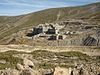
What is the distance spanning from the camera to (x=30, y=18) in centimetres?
19625

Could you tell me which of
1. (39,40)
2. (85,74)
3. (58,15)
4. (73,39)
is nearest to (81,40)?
(73,39)

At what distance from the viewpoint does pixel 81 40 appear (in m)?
58.9

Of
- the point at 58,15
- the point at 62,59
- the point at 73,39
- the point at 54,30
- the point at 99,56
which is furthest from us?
the point at 58,15

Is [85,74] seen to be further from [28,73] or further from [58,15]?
[58,15]

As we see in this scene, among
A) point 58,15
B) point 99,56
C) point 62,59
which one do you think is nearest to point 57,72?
point 62,59

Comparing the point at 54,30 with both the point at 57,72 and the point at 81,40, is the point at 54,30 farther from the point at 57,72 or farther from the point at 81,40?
the point at 57,72

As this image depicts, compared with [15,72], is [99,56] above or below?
A: below

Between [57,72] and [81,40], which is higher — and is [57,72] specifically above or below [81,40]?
above

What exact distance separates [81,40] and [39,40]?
9909 mm

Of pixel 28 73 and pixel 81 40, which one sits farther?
pixel 81 40

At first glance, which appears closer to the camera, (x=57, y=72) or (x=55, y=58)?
(x=57, y=72)

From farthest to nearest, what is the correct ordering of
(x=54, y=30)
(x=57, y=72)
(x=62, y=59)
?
(x=54, y=30), (x=62, y=59), (x=57, y=72)

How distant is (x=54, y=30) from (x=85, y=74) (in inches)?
2238

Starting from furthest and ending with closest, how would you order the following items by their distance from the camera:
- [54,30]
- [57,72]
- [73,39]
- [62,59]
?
1. [54,30]
2. [73,39]
3. [62,59]
4. [57,72]
